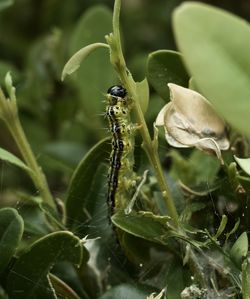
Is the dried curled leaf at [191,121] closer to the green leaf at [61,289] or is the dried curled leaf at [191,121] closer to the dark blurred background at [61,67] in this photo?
the green leaf at [61,289]

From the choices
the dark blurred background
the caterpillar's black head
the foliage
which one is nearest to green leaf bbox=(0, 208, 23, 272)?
the foliage

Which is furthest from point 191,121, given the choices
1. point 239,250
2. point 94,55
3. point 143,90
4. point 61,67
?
point 61,67

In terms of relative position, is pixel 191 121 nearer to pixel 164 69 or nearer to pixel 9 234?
pixel 164 69

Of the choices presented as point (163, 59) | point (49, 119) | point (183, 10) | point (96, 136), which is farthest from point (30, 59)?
point (183, 10)

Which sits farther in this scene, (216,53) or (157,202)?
A: (157,202)

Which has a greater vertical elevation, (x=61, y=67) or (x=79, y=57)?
(x=79, y=57)

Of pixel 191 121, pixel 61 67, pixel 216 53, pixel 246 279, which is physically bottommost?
pixel 61 67

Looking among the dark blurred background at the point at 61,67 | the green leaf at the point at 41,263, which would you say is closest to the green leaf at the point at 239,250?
the green leaf at the point at 41,263

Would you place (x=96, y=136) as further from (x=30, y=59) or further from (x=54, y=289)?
(x=54, y=289)
